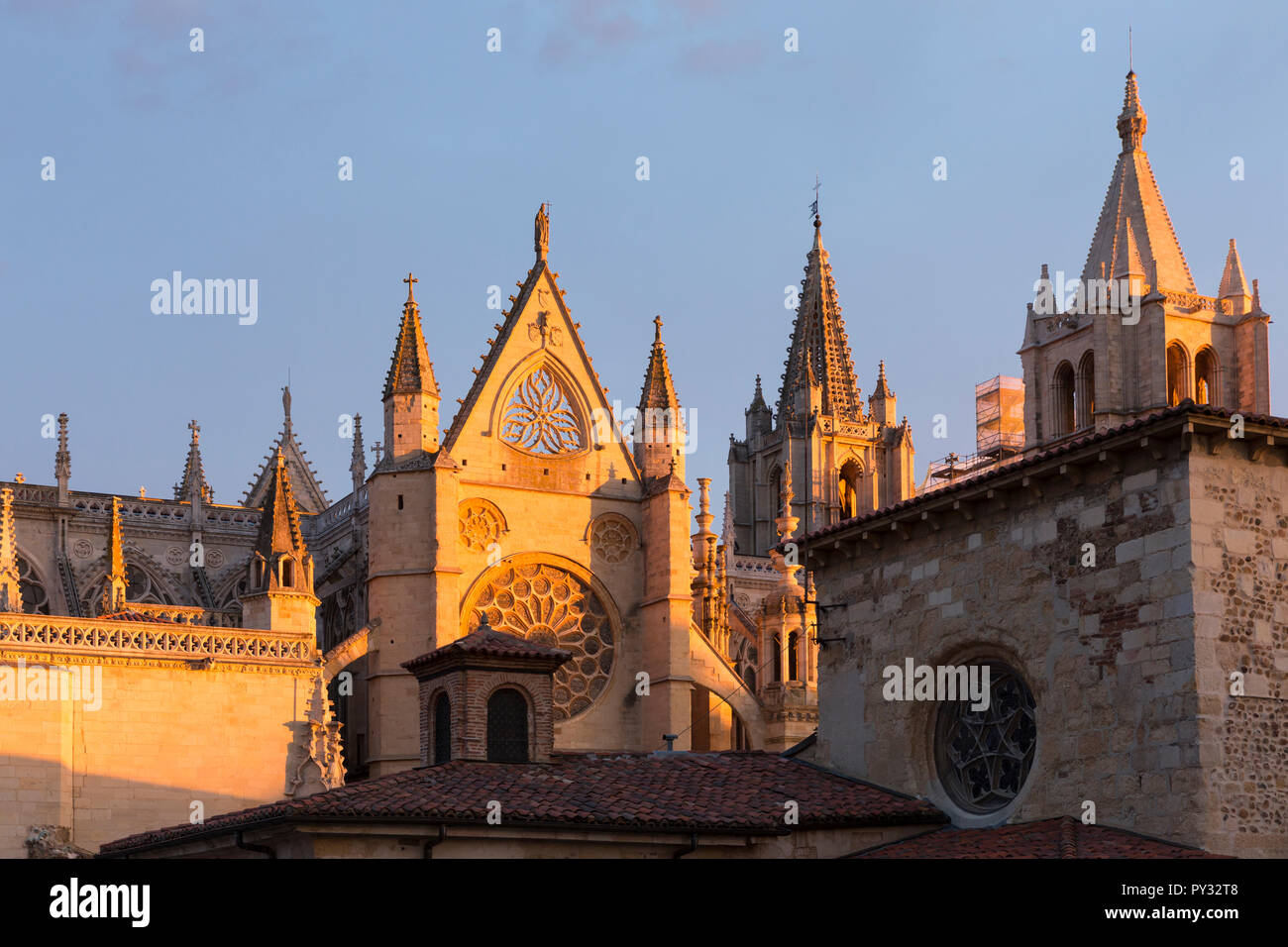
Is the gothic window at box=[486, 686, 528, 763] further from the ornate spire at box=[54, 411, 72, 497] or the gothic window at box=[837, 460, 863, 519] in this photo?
the gothic window at box=[837, 460, 863, 519]

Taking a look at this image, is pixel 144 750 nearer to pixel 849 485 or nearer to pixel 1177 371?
pixel 1177 371

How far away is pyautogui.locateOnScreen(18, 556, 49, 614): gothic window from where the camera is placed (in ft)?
167

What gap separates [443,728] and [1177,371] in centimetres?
4343

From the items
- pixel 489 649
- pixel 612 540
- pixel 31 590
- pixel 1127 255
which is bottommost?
pixel 489 649

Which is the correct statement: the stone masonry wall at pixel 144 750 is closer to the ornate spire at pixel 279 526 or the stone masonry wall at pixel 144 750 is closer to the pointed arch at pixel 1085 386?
the ornate spire at pixel 279 526

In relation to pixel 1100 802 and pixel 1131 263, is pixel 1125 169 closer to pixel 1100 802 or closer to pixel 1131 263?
pixel 1131 263

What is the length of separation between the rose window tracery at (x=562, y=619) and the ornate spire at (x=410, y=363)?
4677 millimetres

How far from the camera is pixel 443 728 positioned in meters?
27.5

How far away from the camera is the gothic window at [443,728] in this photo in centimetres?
2698

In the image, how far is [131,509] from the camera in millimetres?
54906

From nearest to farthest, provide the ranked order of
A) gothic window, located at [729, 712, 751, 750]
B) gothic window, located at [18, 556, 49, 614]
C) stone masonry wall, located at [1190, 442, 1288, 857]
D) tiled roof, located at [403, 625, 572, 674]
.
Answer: stone masonry wall, located at [1190, 442, 1288, 857]
tiled roof, located at [403, 625, 572, 674]
gothic window, located at [729, 712, 751, 750]
gothic window, located at [18, 556, 49, 614]

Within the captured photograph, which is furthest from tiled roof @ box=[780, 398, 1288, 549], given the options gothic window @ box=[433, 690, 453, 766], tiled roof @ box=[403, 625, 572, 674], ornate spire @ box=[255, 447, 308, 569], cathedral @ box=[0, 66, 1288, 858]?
ornate spire @ box=[255, 447, 308, 569]

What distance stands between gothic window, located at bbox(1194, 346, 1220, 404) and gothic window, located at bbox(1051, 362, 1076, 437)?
13.9ft

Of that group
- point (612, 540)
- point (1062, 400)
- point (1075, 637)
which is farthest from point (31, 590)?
point (1062, 400)
